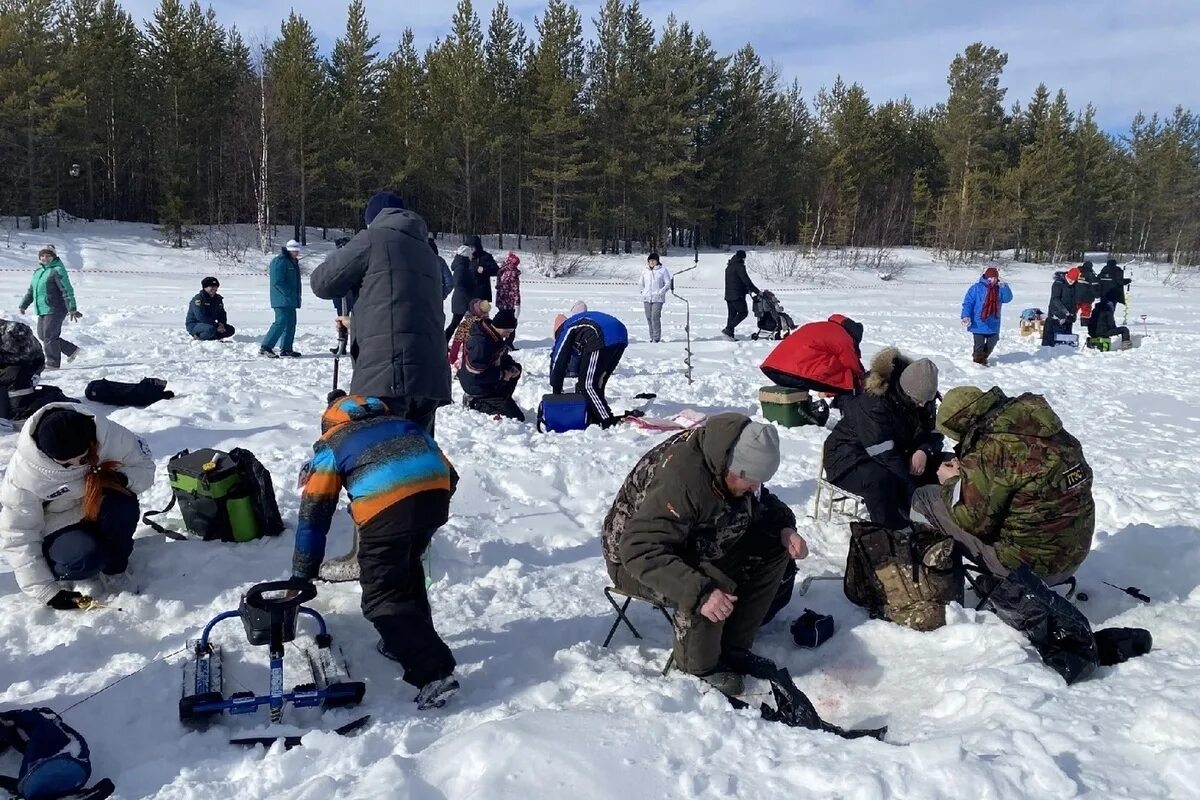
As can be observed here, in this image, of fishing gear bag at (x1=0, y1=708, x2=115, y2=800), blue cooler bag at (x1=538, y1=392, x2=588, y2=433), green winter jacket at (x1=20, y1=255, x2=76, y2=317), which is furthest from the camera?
green winter jacket at (x1=20, y1=255, x2=76, y2=317)

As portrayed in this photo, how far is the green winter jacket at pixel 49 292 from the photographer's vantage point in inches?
362

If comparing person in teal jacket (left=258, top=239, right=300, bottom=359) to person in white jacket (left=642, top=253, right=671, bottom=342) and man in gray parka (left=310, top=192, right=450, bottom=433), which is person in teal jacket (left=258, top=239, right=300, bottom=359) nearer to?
person in white jacket (left=642, top=253, right=671, bottom=342)

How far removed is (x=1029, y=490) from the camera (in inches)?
155

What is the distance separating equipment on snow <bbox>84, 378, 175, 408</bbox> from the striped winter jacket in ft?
16.2

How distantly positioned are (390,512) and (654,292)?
1032 cm

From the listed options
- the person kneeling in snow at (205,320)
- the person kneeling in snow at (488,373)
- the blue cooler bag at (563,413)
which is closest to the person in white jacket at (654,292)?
the person kneeling in snow at (488,373)

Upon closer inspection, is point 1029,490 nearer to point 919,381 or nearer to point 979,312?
point 919,381

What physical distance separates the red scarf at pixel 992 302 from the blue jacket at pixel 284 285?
9544 millimetres

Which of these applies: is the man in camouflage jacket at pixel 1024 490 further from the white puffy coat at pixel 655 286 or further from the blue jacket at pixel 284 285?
the white puffy coat at pixel 655 286

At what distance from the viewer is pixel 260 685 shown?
11.1 feet

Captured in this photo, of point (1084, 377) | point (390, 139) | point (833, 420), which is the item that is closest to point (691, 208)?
point (390, 139)

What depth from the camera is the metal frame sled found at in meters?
3.03

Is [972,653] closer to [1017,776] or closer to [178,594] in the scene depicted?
[1017,776]

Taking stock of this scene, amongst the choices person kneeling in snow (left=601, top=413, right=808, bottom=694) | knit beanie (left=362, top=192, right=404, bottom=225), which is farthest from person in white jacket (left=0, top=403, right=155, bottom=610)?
person kneeling in snow (left=601, top=413, right=808, bottom=694)
